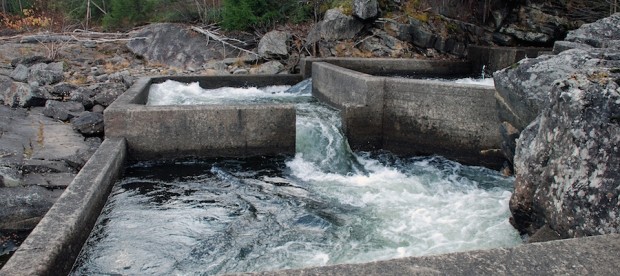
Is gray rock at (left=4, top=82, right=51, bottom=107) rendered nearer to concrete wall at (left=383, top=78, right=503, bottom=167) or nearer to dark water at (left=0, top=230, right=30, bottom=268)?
dark water at (left=0, top=230, right=30, bottom=268)

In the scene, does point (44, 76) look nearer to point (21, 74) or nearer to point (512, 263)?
point (21, 74)

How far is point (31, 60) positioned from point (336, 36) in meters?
10.3

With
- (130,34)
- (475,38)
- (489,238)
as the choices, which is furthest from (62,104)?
(475,38)

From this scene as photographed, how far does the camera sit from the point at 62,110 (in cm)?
937

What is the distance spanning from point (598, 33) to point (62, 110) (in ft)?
33.0

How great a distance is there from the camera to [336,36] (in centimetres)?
1542

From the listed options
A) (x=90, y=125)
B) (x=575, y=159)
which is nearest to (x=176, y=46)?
(x=90, y=125)

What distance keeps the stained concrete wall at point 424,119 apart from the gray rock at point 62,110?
18.2 ft

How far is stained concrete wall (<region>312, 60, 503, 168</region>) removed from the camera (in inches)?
305

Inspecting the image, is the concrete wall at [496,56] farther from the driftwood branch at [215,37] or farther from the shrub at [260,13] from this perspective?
the driftwood branch at [215,37]

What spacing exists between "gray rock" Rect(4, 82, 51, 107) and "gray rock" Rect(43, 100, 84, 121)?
53 cm

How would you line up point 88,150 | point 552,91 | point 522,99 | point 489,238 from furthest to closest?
point 88,150 → point 522,99 → point 489,238 → point 552,91

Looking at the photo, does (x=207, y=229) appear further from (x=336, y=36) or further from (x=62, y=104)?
(x=336, y=36)

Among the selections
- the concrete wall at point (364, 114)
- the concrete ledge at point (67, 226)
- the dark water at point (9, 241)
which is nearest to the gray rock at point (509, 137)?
the concrete wall at point (364, 114)
